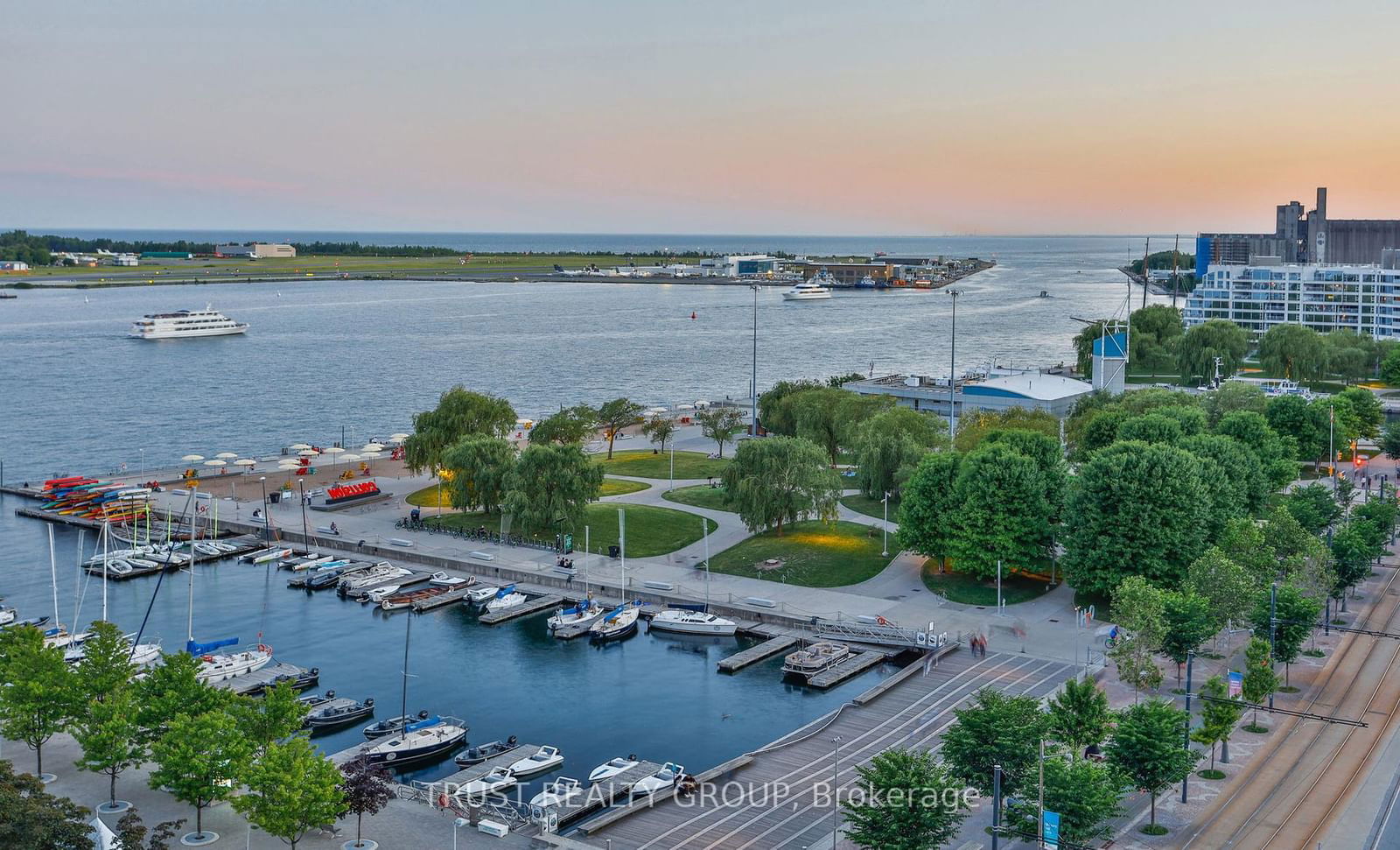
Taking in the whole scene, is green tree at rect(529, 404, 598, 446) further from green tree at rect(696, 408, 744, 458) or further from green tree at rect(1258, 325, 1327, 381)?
green tree at rect(1258, 325, 1327, 381)

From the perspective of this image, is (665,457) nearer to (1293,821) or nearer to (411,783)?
(411,783)

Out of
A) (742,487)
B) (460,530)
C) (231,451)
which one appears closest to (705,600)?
(742,487)

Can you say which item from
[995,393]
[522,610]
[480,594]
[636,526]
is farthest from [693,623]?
[995,393]

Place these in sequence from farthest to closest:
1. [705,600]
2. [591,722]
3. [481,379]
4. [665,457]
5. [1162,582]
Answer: [481,379] → [665,457] → [705,600] → [1162,582] → [591,722]

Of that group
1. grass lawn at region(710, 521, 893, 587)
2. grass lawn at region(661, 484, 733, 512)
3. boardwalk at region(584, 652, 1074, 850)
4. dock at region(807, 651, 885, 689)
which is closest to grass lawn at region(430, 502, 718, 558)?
grass lawn at region(661, 484, 733, 512)

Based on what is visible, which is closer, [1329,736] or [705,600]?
[1329,736]

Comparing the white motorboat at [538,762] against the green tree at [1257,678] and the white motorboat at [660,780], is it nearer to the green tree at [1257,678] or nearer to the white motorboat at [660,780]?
the white motorboat at [660,780]
